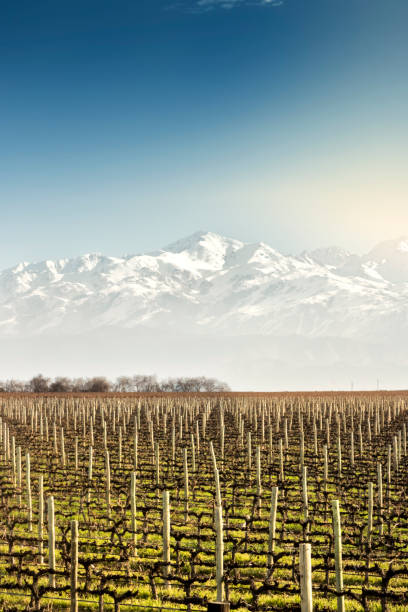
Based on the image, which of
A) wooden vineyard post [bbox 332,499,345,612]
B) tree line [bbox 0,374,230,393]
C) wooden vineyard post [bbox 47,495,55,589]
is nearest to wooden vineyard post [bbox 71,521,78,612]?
wooden vineyard post [bbox 47,495,55,589]

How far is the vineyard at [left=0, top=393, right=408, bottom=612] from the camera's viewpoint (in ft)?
27.9

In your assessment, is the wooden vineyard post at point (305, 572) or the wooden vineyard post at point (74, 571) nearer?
the wooden vineyard post at point (305, 572)

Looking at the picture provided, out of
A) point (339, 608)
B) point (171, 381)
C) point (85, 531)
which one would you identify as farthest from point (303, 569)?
point (171, 381)

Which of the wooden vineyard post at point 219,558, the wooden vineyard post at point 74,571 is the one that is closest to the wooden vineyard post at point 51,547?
the wooden vineyard post at point 74,571

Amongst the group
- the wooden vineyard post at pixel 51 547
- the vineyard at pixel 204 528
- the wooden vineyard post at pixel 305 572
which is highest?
the wooden vineyard post at pixel 305 572

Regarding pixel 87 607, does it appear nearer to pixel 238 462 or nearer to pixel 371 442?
pixel 238 462

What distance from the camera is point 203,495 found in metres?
17.3

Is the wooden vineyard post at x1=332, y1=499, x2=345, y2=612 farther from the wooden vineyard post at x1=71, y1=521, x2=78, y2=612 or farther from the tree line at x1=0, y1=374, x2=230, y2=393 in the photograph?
the tree line at x1=0, y1=374, x2=230, y2=393

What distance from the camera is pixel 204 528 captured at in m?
13.2

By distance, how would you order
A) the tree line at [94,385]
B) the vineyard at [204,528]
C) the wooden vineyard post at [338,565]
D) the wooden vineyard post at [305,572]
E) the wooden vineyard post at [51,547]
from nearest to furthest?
1. the wooden vineyard post at [305,572]
2. the wooden vineyard post at [338,565]
3. the vineyard at [204,528]
4. the wooden vineyard post at [51,547]
5. the tree line at [94,385]

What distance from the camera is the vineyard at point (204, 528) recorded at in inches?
335

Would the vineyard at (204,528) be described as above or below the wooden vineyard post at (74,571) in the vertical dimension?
below

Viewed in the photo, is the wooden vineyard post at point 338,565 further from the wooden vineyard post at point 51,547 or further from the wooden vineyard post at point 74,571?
the wooden vineyard post at point 51,547

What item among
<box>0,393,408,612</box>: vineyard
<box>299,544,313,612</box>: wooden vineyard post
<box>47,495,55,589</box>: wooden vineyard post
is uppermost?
<box>299,544,313,612</box>: wooden vineyard post
